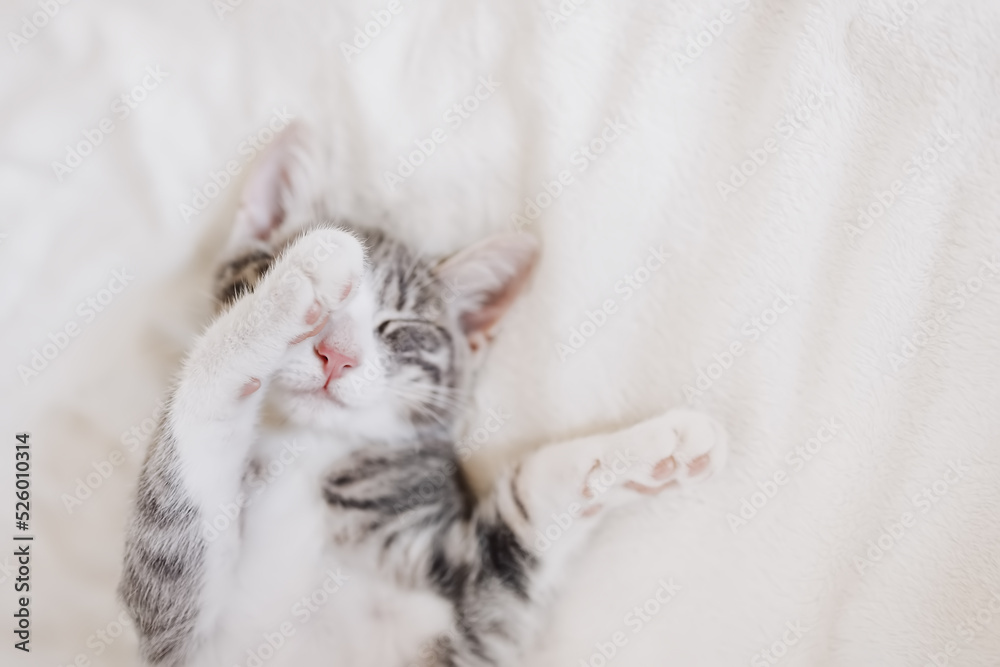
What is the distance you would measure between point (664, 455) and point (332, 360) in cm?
45

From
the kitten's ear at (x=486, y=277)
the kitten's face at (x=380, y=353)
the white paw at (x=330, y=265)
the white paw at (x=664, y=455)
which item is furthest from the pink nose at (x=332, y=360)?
the white paw at (x=664, y=455)

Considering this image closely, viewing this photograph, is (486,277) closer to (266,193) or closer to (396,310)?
(396,310)

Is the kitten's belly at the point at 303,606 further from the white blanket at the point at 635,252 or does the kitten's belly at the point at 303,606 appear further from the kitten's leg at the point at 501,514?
the white blanket at the point at 635,252

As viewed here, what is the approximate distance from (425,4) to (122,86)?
0.48 meters

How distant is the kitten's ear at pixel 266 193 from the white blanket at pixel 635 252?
0.06 m

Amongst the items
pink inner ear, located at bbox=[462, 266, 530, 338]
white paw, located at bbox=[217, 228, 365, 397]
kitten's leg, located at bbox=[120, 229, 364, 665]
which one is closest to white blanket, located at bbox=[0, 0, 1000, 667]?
pink inner ear, located at bbox=[462, 266, 530, 338]

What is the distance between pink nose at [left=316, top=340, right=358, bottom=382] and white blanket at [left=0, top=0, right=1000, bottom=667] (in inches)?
10.4

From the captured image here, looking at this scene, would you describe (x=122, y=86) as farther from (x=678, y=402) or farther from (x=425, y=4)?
(x=678, y=402)

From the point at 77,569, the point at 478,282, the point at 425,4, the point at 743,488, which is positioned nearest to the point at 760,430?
the point at 743,488

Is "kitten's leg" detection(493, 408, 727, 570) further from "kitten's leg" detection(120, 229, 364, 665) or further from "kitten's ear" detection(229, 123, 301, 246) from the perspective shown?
"kitten's ear" detection(229, 123, 301, 246)

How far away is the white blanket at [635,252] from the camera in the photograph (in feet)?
2.99

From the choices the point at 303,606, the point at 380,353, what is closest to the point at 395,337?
the point at 380,353

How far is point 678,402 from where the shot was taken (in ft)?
3.30

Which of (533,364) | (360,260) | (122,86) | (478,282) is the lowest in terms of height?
(533,364)
